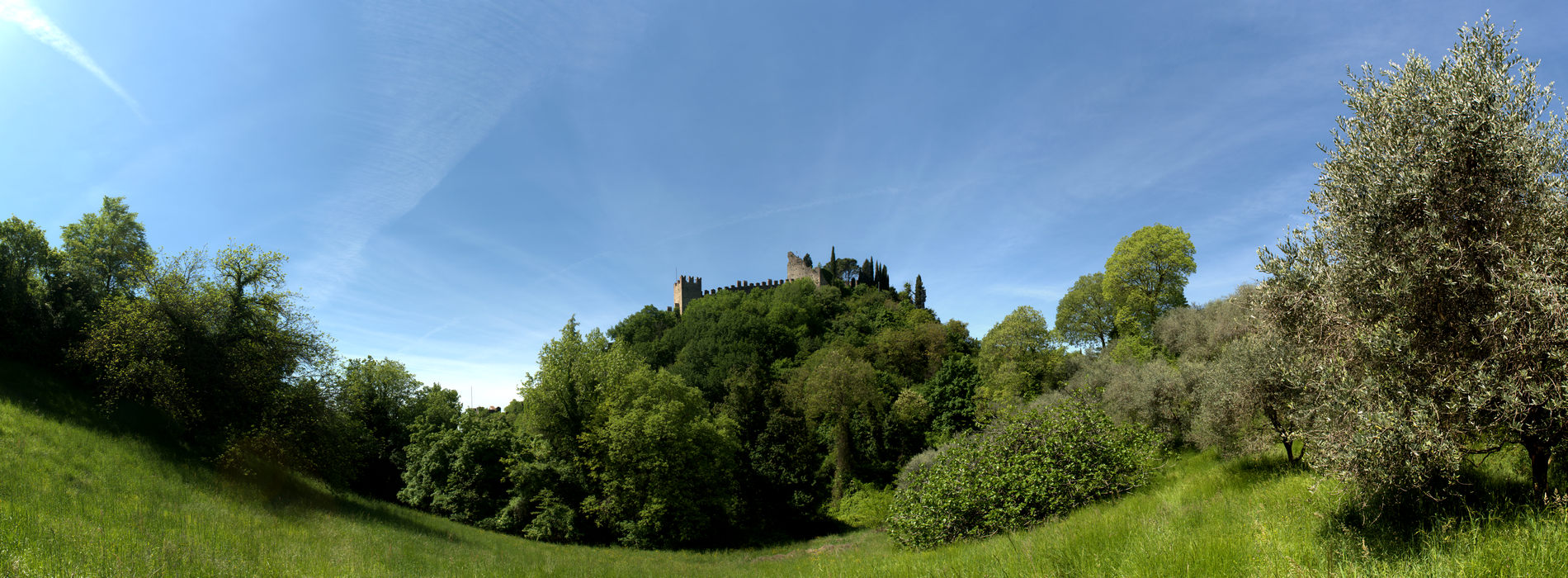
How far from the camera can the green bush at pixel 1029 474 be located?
11195mm

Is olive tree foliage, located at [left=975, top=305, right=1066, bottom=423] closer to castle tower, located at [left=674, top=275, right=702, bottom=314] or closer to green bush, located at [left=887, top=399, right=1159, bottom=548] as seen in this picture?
green bush, located at [left=887, top=399, right=1159, bottom=548]

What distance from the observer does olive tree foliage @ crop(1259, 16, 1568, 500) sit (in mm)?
4910

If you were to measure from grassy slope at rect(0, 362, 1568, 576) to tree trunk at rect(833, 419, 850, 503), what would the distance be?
20342mm

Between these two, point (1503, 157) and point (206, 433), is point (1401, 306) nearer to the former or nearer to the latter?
point (1503, 157)

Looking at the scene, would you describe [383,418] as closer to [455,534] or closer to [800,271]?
[455,534]

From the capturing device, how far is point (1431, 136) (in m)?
5.50

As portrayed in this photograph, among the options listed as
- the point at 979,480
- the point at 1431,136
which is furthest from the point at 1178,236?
the point at 1431,136

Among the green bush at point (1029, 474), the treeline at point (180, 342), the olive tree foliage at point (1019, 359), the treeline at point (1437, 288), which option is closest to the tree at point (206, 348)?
the treeline at point (180, 342)

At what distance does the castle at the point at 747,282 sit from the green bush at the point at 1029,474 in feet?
272

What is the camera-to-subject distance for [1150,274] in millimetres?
35094

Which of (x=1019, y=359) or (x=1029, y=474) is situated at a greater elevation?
(x=1019, y=359)

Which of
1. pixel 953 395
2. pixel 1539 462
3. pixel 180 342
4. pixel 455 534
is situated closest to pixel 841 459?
pixel 953 395

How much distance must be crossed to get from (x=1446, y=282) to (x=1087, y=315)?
3849 centimetres

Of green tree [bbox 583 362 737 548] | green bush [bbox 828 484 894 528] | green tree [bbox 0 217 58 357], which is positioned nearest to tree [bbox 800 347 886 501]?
green bush [bbox 828 484 894 528]
